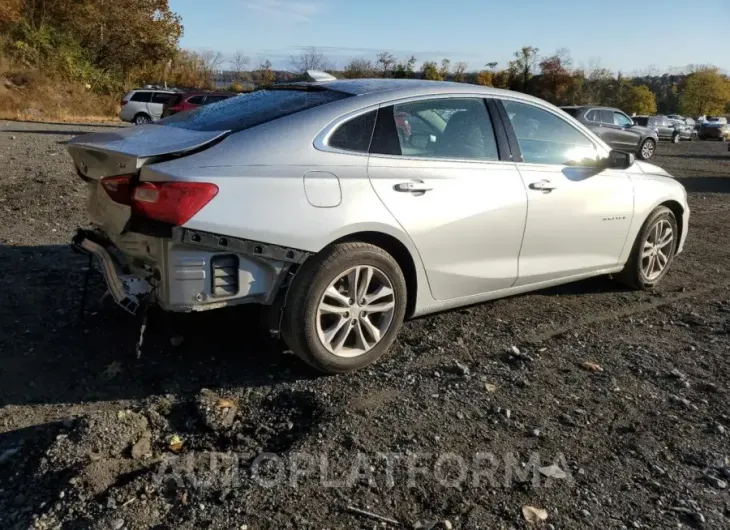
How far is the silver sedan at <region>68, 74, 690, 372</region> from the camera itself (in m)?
3.30

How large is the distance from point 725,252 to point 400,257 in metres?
5.09

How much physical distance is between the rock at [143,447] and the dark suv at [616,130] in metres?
19.5

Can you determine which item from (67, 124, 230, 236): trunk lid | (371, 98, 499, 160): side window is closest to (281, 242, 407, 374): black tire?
(371, 98, 499, 160): side window

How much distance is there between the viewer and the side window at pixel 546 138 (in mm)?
4531

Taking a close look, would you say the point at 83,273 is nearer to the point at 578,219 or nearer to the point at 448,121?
the point at 448,121

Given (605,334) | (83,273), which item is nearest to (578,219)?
(605,334)

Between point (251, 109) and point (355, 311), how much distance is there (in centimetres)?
137

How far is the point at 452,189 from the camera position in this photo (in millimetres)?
4004

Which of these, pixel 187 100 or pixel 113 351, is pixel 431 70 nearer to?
pixel 187 100

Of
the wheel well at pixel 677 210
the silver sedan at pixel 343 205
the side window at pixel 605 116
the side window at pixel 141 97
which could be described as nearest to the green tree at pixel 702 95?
the side window at pixel 605 116

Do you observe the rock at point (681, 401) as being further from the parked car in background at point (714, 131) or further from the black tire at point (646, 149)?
the parked car in background at point (714, 131)

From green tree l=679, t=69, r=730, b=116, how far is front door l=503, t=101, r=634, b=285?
68571 mm

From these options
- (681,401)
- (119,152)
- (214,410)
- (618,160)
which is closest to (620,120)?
(618,160)

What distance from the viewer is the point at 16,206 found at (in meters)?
7.44
